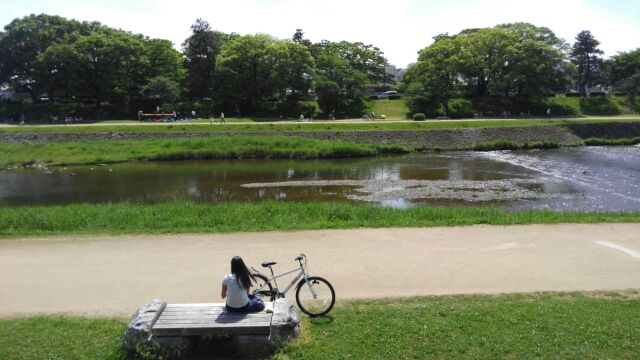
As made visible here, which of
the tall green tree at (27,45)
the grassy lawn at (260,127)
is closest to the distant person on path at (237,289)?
the grassy lawn at (260,127)

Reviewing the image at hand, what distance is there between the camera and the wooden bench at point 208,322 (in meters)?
7.45

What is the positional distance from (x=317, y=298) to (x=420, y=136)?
3594 cm

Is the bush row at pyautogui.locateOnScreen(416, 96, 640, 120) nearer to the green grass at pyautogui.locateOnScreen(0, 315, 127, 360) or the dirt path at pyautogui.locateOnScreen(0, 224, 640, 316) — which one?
the dirt path at pyautogui.locateOnScreen(0, 224, 640, 316)

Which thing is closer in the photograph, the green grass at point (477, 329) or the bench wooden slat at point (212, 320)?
the green grass at point (477, 329)

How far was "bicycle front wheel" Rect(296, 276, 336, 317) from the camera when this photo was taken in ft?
28.7

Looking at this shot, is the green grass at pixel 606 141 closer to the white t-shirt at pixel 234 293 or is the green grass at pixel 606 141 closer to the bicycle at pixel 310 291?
the bicycle at pixel 310 291

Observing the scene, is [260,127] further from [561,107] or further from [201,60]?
[561,107]

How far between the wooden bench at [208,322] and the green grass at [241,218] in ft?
23.2

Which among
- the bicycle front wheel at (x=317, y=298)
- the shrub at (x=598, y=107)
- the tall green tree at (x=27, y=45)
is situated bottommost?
the bicycle front wheel at (x=317, y=298)

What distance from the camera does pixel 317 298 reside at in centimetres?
909

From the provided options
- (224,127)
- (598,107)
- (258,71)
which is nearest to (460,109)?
(598,107)

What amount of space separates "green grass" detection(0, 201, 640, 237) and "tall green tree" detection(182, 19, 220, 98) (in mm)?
47111

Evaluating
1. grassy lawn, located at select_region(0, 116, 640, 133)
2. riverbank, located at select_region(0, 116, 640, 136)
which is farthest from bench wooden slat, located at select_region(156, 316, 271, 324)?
grassy lawn, located at select_region(0, 116, 640, 133)

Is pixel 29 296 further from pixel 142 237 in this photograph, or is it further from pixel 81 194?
pixel 81 194
